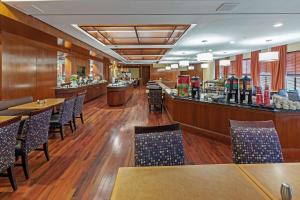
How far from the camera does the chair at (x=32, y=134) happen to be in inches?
131

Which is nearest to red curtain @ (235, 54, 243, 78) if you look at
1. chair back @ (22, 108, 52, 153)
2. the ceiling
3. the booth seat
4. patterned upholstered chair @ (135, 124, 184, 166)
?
the ceiling

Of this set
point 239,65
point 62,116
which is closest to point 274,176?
point 62,116

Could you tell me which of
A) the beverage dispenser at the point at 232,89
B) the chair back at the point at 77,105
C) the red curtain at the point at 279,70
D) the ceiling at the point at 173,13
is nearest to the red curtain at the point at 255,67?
the red curtain at the point at 279,70

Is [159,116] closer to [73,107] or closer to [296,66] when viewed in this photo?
[73,107]

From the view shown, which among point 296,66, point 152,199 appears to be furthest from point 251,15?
point 296,66

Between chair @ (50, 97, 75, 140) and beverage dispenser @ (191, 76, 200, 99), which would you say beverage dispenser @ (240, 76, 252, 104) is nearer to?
beverage dispenser @ (191, 76, 200, 99)

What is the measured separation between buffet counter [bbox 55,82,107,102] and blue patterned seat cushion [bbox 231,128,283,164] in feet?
19.7

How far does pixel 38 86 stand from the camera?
793 cm

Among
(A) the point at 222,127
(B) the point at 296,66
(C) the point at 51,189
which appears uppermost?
(B) the point at 296,66

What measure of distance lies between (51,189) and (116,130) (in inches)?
131

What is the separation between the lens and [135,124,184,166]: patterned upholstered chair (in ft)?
6.48

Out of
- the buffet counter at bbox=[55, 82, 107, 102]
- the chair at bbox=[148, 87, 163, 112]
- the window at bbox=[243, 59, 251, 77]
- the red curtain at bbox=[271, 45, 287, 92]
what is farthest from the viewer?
the window at bbox=[243, 59, 251, 77]

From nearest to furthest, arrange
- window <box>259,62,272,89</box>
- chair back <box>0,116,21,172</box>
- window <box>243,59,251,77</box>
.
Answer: chair back <box>0,116,21,172</box>, window <box>259,62,272,89</box>, window <box>243,59,251,77</box>

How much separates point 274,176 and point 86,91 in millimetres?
9025
